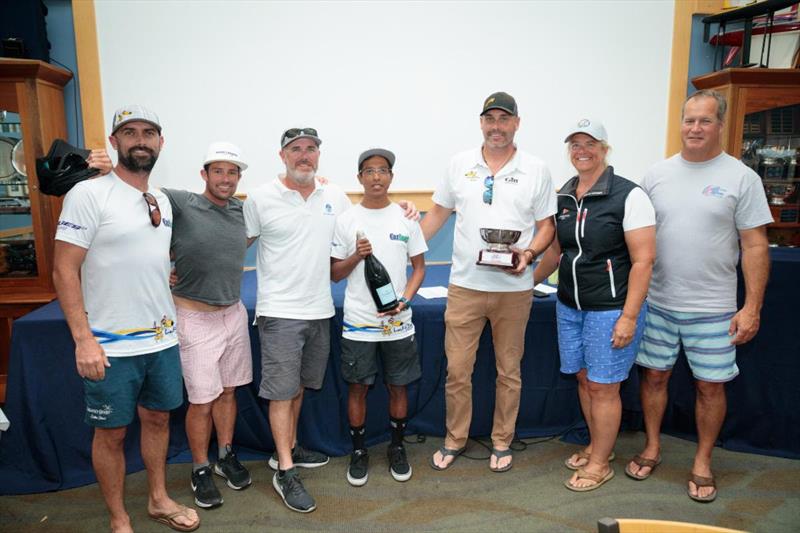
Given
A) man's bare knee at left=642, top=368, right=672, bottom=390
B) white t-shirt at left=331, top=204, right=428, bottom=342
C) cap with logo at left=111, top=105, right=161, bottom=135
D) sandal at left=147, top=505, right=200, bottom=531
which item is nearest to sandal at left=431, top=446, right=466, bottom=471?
white t-shirt at left=331, top=204, right=428, bottom=342

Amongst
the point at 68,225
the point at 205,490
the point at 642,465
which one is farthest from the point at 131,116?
the point at 642,465

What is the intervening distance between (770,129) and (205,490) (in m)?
4.33

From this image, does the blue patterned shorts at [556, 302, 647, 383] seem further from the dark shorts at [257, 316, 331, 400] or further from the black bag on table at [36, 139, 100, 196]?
the black bag on table at [36, 139, 100, 196]

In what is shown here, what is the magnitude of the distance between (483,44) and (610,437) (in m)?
2.78

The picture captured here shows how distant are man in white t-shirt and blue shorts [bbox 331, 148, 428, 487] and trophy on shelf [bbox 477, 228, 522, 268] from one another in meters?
0.30

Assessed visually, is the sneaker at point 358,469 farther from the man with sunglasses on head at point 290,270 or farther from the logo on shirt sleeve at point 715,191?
the logo on shirt sleeve at point 715,191

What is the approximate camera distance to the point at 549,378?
293 centimetres

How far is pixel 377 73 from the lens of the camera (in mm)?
3725

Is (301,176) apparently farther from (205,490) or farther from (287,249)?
(205,490)

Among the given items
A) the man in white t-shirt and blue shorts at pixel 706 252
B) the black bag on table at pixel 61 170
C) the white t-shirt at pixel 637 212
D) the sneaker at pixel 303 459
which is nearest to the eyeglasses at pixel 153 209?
the black bag on table at pixel 61 170

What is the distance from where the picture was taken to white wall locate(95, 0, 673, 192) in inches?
140

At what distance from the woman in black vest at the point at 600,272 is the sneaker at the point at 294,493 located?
1.23m

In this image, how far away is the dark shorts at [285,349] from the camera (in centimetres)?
226

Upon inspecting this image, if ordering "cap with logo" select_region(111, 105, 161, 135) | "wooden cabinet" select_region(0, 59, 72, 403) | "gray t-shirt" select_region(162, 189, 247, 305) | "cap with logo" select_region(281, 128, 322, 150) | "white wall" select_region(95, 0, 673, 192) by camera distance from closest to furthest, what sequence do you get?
"cap with logo" select_region(111, 105, 161, 135) → "gray t-shirt" select_region(162, 189, 247, 305) → "cap with logo" select_region(281, 128, 322, 150) → "wooden cabinet" select_region(0, 59, 72, 403) → "white wall" select_region(95, 0, 673, 192)
